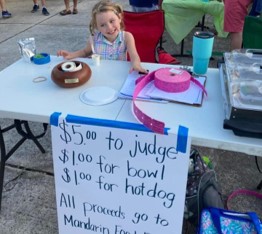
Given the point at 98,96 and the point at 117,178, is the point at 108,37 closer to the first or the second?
the point at 98,96

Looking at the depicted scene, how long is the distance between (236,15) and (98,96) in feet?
7.26

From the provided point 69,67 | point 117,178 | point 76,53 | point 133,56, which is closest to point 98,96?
point 69,67

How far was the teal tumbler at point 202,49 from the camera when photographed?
1431 mm

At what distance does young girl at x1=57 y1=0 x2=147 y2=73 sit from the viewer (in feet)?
5.97

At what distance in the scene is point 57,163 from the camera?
1363mm

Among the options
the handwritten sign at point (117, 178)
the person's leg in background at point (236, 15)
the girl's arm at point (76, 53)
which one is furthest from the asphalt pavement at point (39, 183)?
the person's leg in background at point (236, 15)

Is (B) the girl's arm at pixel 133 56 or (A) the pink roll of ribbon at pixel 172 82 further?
(B) the girl's arm at pixel 133 56

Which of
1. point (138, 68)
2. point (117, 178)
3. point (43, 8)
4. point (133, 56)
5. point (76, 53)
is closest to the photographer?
point (117, 178)

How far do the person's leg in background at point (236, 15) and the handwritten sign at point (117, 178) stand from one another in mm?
2282

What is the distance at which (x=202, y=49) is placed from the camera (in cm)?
146

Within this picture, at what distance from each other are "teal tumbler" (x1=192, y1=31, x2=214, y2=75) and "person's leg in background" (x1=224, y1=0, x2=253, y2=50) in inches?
67.6

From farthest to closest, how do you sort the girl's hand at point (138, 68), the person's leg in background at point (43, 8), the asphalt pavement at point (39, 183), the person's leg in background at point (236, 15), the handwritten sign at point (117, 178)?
the person's leg in background at point (43, 8), the person's leg in background at point (236, 15), the asphalt pavement at point (39, 183), the girl's hand at point (138, 68), the handwritten sign at point (117, 178)

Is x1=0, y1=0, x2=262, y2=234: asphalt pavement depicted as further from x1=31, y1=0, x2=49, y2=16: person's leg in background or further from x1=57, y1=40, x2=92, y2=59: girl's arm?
x1=31, y1=0, x2=49, y2=16: person's leg in background

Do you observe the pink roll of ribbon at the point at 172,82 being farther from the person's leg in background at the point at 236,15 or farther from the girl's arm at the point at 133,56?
the person's leg in background at the point at 236,15
